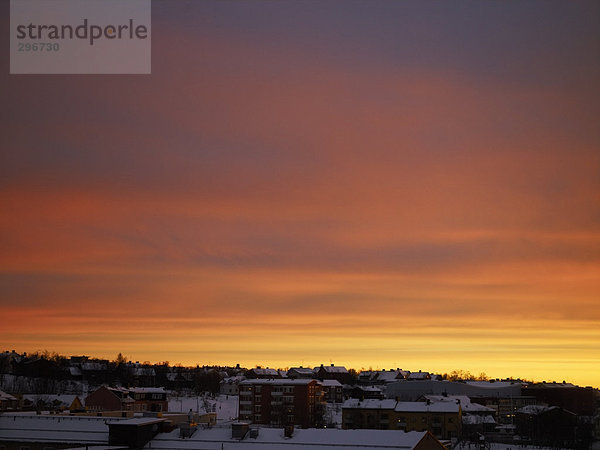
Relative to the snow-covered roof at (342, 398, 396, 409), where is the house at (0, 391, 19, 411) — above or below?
above

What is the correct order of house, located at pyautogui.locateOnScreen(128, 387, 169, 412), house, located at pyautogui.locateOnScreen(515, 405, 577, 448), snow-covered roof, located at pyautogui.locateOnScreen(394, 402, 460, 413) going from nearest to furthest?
house, located at pyautogui.locateOnScreen(515, 405, 577, 448)
snow-covered roof, located at pyautogui.locateOnScreen(394, 402, 460, 413)
house, located at pyautogui.locateOnScreen(128, 387, 169, 412)

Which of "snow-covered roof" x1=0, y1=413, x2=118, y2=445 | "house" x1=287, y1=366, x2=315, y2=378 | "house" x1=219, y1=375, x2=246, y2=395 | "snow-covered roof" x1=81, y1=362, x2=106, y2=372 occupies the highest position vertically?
"snow-covered roof" x1=0, y1=413, x2=118, y2=445

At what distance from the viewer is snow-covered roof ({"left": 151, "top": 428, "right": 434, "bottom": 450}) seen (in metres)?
38.1

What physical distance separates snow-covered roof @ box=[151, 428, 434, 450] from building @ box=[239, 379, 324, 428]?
145 feet

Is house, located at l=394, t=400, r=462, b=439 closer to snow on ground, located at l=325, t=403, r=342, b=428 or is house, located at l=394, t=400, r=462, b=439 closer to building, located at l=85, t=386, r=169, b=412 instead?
snow on ground, located at l=325, t=403, r=342, b=428

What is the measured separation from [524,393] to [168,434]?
88723mm

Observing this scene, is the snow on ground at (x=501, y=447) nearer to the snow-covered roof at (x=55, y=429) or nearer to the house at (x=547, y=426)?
the house at (x=547, y=426)

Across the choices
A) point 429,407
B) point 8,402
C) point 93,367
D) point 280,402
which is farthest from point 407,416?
point 93,367

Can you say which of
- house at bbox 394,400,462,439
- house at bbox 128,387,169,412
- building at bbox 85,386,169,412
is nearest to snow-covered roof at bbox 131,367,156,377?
house at bbox 128,387,169,412

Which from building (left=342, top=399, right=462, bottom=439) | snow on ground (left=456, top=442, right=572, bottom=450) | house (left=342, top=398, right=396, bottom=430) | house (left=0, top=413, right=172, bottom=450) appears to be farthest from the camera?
house (left=342, top=398, right=396, bottom=430)

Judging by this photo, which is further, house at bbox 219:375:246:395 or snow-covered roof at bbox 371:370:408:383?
snow-covered roof at bbox 371:370:408:383

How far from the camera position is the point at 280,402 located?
87625 millimetres

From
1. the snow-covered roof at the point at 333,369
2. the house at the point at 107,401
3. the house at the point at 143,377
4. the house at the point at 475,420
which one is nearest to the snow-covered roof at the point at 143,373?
the house at the point at 143,377

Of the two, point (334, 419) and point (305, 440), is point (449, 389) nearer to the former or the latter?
point (334, 419)
